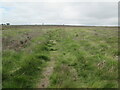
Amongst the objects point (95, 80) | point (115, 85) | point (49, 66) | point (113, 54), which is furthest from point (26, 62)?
point (113, 54)

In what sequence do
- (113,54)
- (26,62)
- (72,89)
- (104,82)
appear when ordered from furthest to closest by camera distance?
(113,54), (26,62), (104,82), (72,89)

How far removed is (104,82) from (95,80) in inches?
15.2

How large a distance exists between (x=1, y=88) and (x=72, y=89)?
219cm

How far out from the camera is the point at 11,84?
671 centimetres

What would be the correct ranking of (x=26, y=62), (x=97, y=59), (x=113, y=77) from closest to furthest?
(x=113, y=77) → (x=26, y=62) → (x=97, y=59)

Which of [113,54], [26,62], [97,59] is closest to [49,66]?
[26,62]

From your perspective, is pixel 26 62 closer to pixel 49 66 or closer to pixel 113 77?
pixel 49 66

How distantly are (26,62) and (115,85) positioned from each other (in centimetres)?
404

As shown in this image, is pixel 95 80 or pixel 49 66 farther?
pixel 49 66

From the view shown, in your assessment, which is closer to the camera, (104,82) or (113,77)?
(104,82)

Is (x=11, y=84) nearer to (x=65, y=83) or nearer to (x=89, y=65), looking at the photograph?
(x=65, y=83)

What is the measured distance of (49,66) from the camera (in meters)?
9.45

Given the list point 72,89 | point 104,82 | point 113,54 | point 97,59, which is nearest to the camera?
point 72,89

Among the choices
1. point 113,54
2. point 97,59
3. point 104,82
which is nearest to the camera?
point 104,82
